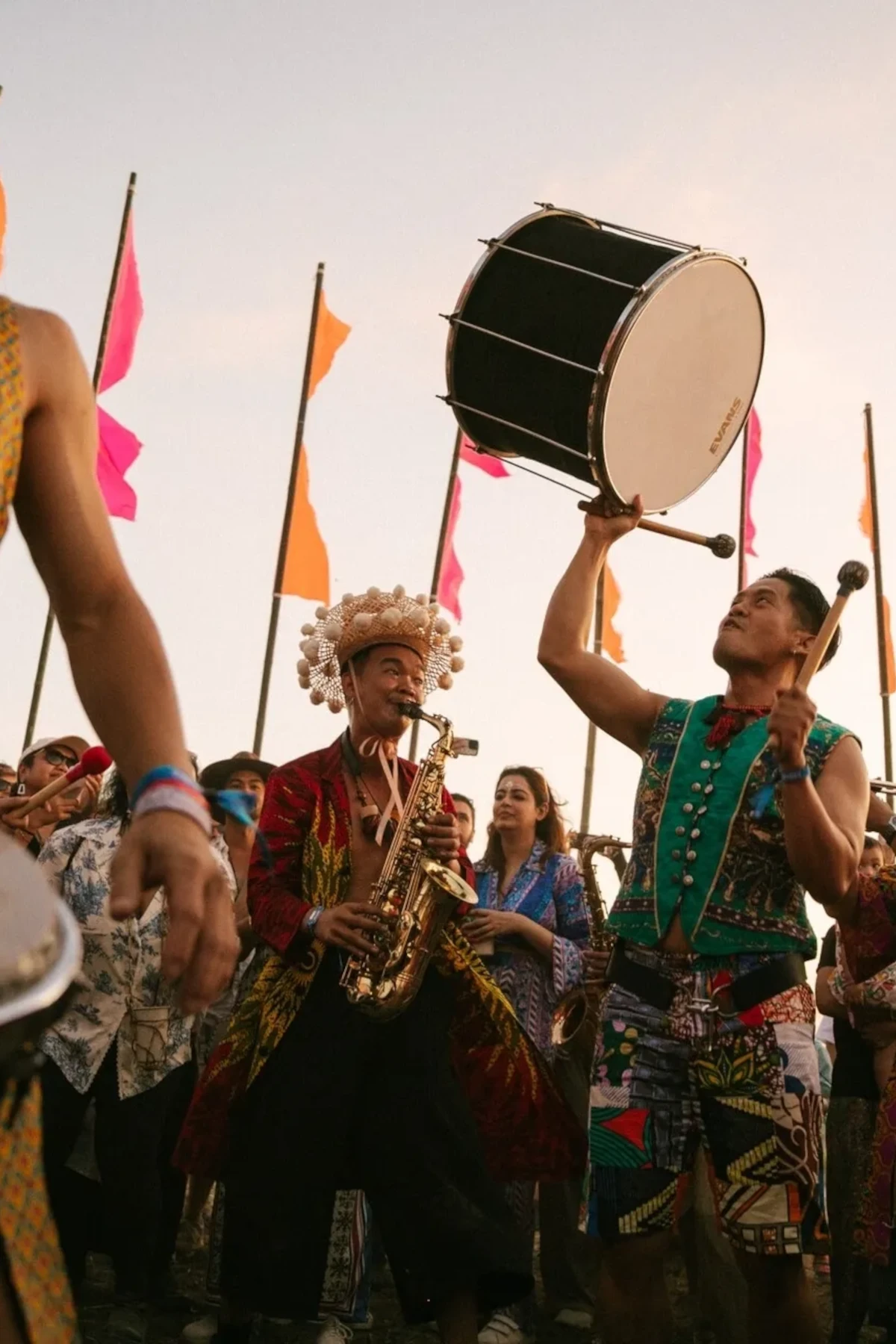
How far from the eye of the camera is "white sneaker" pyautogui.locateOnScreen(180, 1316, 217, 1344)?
5.92 m

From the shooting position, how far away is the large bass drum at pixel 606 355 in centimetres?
491

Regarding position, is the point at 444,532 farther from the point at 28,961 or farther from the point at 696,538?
the point at 28,961

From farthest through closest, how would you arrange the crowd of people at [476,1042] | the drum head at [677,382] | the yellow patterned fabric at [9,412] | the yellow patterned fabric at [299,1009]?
the yellow patterned fabric at [299,1009] < the drum head at [677,382] < the crowd of people at [476,1042] < the yellow patterned fabric at [9,412]

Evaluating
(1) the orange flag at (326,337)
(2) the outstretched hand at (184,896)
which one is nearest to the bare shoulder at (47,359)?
(2) the outstretched hand at (184,896)

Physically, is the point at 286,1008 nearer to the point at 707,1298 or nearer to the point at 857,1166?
the point at 707,1298

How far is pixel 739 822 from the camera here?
4617 millimetres

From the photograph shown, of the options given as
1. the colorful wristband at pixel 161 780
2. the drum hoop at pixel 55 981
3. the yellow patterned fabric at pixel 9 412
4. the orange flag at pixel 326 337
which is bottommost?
the drum hoop at pixel 55 981

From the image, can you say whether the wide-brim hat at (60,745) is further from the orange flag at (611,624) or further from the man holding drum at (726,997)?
the orange flag at (611,624)

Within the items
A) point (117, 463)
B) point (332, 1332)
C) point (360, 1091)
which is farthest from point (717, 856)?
point (117, 463)

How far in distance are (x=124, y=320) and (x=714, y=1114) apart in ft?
48.0

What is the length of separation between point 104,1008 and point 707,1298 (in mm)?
2641

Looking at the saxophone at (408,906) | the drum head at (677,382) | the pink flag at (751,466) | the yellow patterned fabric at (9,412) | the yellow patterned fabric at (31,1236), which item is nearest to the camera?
the yellow patterned fabric at (31,1236)

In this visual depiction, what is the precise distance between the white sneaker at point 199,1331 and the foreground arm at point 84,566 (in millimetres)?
4750

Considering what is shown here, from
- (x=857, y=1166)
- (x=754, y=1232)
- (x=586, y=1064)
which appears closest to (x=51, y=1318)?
(x=754, y=1232)
